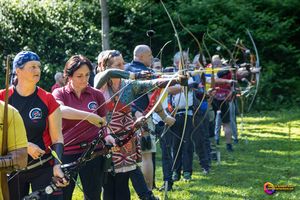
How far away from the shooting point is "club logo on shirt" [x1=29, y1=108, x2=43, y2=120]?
499 cm

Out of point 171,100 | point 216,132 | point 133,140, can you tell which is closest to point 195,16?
point 216,132

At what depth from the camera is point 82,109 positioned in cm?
555

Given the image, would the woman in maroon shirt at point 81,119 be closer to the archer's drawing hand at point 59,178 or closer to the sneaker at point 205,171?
the archer's drawing hand at point 59,178

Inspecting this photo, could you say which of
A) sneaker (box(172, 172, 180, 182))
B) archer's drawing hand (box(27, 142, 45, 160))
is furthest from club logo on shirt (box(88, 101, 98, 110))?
sneaker (box(172, 172, 180, 182))

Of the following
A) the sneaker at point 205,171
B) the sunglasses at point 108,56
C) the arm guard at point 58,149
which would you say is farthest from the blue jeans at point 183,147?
the arm guard at point 58,149

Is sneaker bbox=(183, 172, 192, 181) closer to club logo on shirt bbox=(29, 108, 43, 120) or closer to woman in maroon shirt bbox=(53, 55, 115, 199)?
woman in maroon shirt bbox=(53, 55, 115, 199)

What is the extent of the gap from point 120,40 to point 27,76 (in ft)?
50.2

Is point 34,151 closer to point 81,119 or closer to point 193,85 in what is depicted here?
point 81,119

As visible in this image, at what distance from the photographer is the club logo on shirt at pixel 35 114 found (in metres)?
Result: 4.99

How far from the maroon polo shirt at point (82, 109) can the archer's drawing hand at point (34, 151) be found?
0.54m

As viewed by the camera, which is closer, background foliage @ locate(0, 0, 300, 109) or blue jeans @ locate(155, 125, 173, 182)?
blue jeans @ locate(155, 125, 173, 182)

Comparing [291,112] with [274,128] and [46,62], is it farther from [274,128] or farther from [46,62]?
[46,62]

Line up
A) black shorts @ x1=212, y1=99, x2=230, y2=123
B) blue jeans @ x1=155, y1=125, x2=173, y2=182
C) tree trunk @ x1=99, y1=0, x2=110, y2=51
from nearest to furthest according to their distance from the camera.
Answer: blue jeans @ x1=155, y1=125, x2=173, y2=182 → black shorts @ x1=212, y1=99, x2=230, y2=123 → tree trunk @ x1=99, y1=0, x2=110, y2=51

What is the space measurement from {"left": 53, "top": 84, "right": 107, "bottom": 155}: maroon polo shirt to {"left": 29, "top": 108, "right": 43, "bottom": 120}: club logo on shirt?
51 cm
